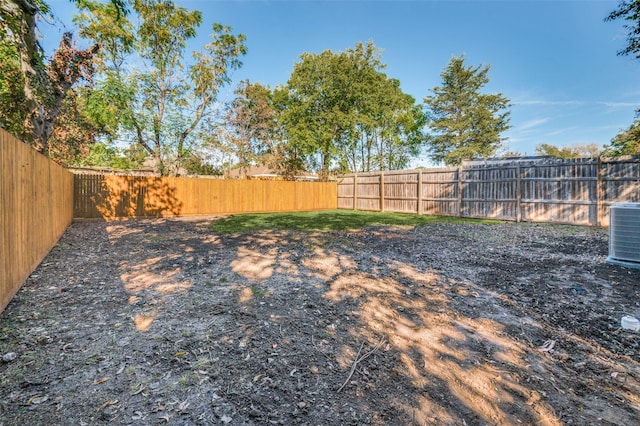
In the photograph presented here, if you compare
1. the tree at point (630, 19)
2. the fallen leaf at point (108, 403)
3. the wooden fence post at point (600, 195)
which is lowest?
the fallen leaf at point (108, 403)

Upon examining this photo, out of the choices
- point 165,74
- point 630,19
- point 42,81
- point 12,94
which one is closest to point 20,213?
point 42,81

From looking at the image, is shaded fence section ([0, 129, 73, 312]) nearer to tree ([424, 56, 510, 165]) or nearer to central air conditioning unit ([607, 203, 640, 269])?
central air conditioning unit ([607, 203, 640, 269])

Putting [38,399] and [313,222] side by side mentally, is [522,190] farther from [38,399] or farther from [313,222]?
[38,399]

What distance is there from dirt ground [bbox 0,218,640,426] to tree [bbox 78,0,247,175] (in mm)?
10767

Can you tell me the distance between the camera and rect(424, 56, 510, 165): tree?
1048 inches

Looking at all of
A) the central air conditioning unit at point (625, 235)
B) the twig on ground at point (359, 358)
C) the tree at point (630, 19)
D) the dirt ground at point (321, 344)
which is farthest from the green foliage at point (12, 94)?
the tree at point (630, 19)

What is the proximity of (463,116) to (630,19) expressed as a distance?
19398 millimetres

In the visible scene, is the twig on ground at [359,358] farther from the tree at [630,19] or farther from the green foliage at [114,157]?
the green foliage at [114,157]

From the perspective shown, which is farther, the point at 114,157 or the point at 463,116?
the point at 463,116

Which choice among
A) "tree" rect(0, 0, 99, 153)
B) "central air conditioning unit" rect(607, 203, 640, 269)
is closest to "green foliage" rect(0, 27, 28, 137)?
"tree" rect(0, 0, 99, 153)

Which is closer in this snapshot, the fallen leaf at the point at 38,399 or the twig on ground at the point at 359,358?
the fallen leaf at the point at 38,399

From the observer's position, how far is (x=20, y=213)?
315cm

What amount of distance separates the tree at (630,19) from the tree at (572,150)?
1130 inches

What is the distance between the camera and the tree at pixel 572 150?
3314 cm
